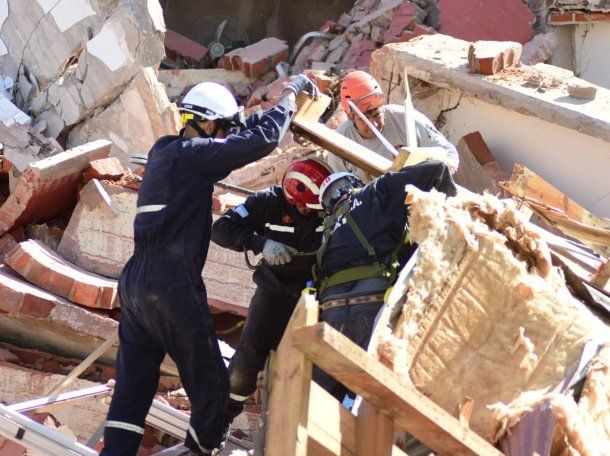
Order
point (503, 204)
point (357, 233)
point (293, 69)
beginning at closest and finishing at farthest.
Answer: point (503, 204) < point (357, 233) < point (293, 69)

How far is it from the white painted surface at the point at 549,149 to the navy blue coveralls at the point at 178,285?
311 cm

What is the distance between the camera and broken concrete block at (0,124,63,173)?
8938 millimetres

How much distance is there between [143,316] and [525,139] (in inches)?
153

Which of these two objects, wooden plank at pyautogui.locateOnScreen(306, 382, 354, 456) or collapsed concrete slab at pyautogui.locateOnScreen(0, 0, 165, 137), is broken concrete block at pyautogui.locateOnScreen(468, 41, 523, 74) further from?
wooden plank at pyautogui.locateOnScreen(306, 382, 354, 456)

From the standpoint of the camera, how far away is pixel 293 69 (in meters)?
11.1

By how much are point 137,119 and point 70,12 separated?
48.5 inches

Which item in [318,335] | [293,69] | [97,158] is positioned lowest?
[293,69]

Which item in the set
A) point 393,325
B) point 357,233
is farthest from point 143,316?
point 393,325

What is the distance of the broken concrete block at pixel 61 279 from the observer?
6.92m

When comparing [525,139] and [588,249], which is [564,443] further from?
[525,139]

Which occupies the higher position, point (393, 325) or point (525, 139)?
point (393, 325)

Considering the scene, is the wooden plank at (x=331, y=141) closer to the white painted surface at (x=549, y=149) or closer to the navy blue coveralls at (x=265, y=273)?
the navy blue coveralls at (x=265, y=273)

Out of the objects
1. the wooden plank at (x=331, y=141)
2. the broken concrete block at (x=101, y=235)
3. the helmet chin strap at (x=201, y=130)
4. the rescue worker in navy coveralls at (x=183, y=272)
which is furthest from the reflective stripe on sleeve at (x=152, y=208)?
the broken concrete block at (x=101, y=235)

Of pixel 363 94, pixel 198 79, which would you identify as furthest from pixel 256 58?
pixel 363 94
